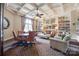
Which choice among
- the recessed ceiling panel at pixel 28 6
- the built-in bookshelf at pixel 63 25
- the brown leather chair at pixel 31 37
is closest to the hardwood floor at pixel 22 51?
the brown leather chair at pixel 31 37

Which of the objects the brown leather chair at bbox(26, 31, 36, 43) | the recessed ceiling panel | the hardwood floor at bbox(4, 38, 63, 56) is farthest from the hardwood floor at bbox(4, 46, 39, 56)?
the recessed ceiling panel

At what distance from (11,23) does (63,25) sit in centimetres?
106

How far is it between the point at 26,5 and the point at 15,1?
9.6 inches

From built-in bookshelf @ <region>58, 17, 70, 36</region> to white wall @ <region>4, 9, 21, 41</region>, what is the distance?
0.82 metres

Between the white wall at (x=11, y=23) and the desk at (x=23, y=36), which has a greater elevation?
the white wall at (x=11, y=23)

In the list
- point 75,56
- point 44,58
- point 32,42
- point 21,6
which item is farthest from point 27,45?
point 75,56

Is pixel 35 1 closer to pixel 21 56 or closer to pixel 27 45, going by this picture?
pixel 27 45

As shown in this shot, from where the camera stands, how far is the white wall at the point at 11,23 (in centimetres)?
231

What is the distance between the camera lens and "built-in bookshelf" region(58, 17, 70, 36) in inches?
90.8

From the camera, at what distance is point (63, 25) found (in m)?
2.32

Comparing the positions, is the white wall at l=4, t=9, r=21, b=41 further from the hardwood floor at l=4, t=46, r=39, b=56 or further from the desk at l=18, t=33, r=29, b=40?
the hardwood floor at l=4, t=46, r=39, b=56

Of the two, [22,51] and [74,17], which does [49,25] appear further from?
[22,51]

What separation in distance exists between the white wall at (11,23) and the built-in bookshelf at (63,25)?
2.70 feet

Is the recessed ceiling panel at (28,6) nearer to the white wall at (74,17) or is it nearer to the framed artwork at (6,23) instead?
the framed artwork at (6,23)
